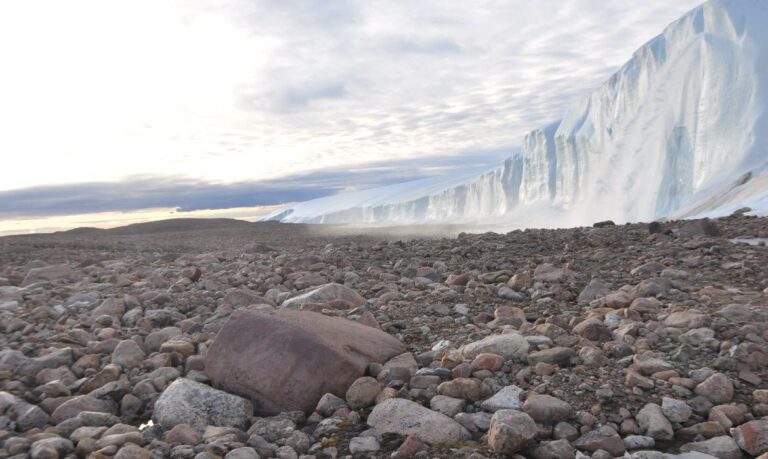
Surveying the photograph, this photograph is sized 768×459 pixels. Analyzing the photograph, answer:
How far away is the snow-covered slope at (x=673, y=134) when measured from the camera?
51.1 ft

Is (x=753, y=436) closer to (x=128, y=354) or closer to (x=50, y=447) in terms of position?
(x=50, y=447)

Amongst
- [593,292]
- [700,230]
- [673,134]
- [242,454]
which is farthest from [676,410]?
[673,134]

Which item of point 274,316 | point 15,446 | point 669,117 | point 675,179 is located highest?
point 669,117

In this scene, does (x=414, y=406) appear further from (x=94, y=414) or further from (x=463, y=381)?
(x=94, y=414)

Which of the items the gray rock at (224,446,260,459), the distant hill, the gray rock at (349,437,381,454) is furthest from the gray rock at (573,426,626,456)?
the distant hill

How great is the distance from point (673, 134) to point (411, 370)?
1903 centimetres

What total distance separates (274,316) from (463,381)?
1.13 metres

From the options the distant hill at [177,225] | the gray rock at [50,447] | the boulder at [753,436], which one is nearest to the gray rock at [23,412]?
the gray rock at [50,447]

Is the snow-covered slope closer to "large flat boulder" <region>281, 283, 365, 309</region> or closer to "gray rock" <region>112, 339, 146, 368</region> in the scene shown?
"large flat boulder" <region>281, 283, 365, 309</region>

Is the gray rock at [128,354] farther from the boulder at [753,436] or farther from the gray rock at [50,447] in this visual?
the boulder at [753,436]

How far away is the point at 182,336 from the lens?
3.42 meters

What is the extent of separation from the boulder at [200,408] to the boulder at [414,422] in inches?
24.5

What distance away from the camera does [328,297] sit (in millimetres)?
4102

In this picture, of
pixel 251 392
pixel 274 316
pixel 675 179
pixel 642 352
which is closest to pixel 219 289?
pixel 274 316
